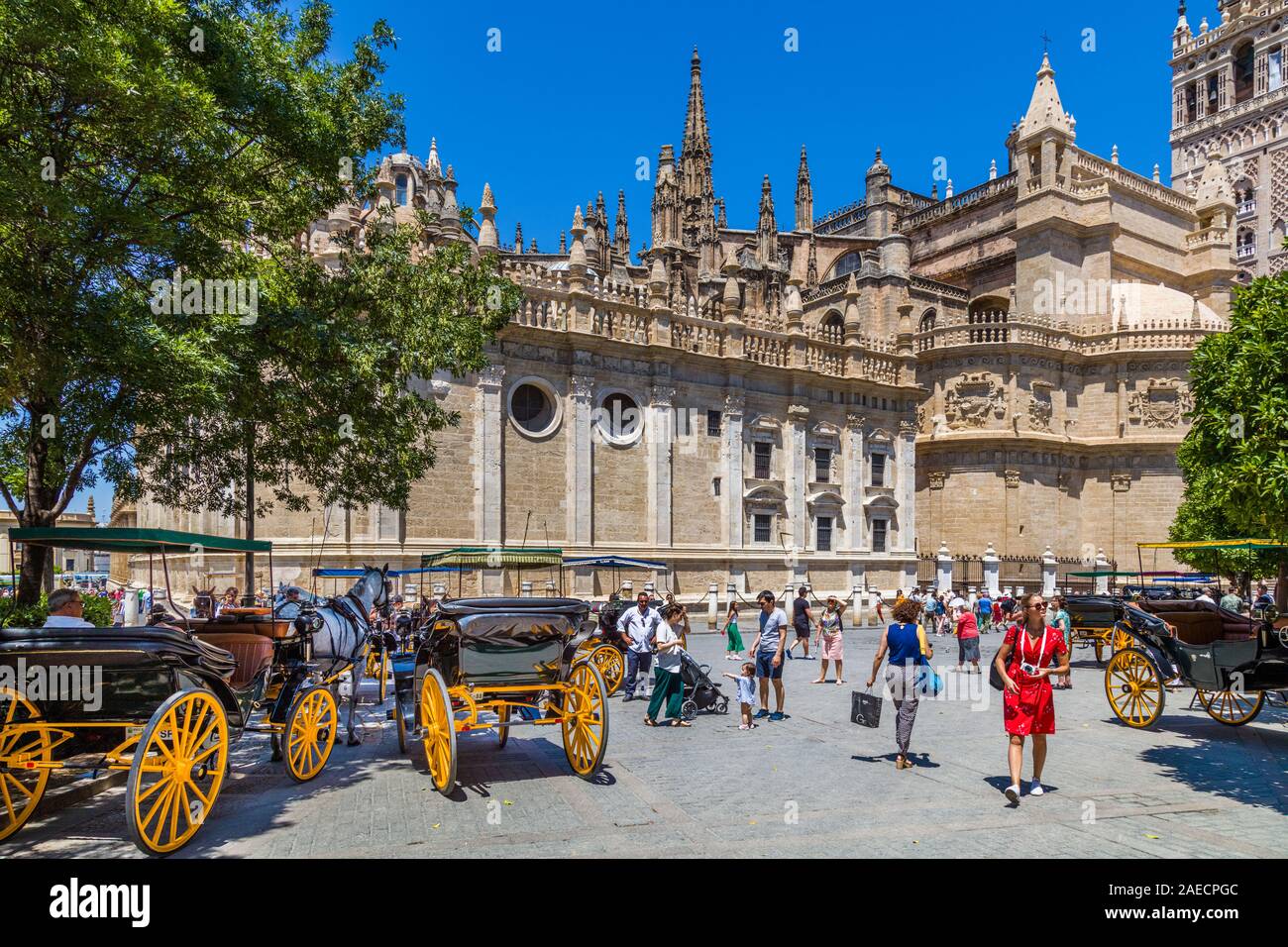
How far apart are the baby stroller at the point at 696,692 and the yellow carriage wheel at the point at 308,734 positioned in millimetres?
5139

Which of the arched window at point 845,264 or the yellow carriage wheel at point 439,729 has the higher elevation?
the arched window at point 845,264

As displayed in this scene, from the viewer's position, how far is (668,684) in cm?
1186

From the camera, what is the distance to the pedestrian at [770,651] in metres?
11.9

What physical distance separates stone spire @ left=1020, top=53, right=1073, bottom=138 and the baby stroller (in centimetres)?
4071

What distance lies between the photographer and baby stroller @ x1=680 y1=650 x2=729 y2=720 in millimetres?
12148

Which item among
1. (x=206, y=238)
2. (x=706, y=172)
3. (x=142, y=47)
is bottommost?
(x=206, y=238)

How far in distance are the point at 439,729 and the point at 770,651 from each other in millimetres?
5749

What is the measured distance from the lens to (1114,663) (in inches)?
475

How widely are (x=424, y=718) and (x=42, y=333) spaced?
5.11m

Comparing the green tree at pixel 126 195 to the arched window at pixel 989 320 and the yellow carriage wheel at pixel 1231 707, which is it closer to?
the yellow carriage wheel at pixel 1231 707

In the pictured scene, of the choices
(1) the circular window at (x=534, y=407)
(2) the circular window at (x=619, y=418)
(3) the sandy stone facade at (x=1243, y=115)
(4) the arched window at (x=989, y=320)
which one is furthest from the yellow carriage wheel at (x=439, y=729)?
(3) the sandy stone facade at (x=1243, y=115)

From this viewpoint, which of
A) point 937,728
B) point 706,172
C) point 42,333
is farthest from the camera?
point 706,172
